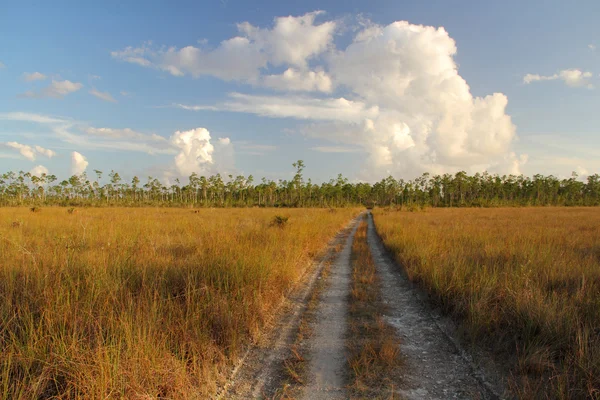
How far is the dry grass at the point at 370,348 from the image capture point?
3053 millimetres

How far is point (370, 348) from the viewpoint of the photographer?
12.2ft

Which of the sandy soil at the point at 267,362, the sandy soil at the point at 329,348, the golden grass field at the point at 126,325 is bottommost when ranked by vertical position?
the sandy soil at the point at 267,362

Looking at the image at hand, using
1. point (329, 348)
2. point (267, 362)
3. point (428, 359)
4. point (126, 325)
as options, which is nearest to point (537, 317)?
point (428, 359)

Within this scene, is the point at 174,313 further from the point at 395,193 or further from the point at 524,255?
the point at 395,193

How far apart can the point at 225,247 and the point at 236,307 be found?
2684mm

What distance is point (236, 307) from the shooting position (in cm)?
445

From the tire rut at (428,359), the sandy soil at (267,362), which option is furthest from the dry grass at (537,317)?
the sandy soil at (267,362)

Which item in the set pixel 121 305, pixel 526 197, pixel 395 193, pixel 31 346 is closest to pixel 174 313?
pixel 121 305

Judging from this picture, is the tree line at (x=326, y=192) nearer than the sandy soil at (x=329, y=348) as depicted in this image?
No

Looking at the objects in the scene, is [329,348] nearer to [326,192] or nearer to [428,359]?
[428,359]

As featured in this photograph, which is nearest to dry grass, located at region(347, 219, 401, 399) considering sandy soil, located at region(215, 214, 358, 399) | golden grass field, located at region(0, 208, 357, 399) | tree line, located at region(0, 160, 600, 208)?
sandy soil, located at region(215, 214, 358, 399)

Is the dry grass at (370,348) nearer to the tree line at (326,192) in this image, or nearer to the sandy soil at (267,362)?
the sandy soil at (267,362)

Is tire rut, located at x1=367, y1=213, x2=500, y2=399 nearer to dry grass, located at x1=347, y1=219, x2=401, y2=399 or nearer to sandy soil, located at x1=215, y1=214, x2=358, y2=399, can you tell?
dry grass, located at x1=347, y1=219, x2=401, y2=399

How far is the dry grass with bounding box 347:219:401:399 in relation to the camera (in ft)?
10.0
